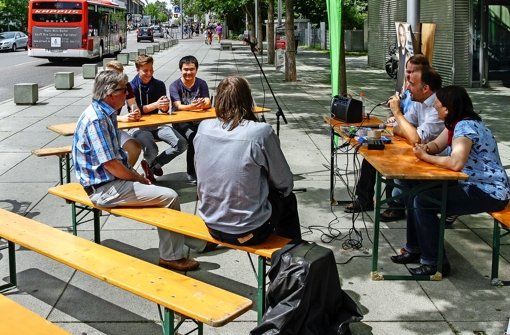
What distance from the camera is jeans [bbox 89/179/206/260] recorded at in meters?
5.19

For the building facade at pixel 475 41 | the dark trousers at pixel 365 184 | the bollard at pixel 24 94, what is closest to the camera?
the dark trousers at pixel 365 184

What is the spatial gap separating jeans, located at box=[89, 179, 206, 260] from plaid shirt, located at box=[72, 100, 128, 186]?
9cm

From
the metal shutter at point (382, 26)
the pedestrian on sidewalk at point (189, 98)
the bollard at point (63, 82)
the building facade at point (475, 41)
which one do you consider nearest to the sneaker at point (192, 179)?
the pedestrian on sidewalk at point (189, 98)

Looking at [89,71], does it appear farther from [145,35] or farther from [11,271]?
[145,35]

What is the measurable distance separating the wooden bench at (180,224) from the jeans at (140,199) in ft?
0.19

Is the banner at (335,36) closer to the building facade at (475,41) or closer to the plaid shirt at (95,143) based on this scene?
the plaid shirt at (95,143)

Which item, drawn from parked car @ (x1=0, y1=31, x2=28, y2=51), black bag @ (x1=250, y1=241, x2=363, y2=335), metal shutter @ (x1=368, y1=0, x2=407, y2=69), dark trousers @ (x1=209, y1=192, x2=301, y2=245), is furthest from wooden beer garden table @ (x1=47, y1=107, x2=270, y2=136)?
parked car @ (x1=0, y1=31, x2=28, y2=51)

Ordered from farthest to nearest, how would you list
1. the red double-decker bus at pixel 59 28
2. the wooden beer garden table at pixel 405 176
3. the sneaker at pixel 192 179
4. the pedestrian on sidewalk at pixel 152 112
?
the red double-decker bus at pixel 59 28
the sneaker at pixel 192 179
the pedestrian on sidewalk at pixel 152 112
the wooden beer garden table at pixel 405 176

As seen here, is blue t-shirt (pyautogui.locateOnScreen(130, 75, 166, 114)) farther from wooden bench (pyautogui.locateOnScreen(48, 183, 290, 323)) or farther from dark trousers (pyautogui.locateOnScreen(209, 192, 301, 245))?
dark trousers (pyautogui.locateOnScreen(209, 192, 301, 245))

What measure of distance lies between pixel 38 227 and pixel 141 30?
6717cm

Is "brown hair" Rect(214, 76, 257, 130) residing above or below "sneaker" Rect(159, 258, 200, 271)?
above

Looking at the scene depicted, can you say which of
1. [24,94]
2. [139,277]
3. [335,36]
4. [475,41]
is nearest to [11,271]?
[139,277]

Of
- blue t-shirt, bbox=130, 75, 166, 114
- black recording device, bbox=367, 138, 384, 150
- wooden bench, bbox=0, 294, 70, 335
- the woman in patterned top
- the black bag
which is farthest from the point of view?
blue t-shirt, bbox=130, 75, 166, 114

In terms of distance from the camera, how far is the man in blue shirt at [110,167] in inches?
199
